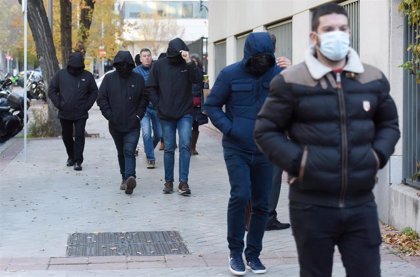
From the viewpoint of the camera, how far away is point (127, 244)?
7379 mm

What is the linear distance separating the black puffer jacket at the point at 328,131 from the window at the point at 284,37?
8781mm

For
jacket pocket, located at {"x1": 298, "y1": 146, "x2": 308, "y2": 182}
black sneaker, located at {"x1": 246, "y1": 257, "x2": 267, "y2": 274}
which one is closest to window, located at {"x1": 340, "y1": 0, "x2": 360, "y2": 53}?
black sneaker, located at {"x1": 246, "y1": 257, "x2": 267, "y2": 274}

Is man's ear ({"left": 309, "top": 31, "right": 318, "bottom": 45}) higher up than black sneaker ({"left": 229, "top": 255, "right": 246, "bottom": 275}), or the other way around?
man's ear ({"left": 309, "top": 31, "right": 318, "bottom": 45})

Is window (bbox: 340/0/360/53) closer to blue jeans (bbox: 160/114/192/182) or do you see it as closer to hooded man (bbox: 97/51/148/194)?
blue jeans (bbox: 160/114/192/182)

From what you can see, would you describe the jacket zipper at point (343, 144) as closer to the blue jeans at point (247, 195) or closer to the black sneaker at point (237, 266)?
the blue jeans at point (247, 195)

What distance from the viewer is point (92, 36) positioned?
126 feet

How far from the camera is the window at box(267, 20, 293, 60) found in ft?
42.0

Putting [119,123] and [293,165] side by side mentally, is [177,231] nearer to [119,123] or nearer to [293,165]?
[119,123]

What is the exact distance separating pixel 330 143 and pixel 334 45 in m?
0.47

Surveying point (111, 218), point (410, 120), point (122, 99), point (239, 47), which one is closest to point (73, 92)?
point (122, 99)

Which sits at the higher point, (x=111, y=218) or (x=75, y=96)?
(x=75, y=96)

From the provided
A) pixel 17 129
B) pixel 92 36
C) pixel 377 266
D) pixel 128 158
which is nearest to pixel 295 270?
pixel 377 266

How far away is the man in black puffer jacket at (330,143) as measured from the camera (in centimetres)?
381

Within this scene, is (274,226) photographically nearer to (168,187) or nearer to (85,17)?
(168,187)
